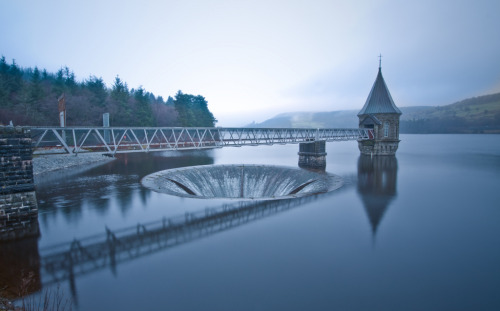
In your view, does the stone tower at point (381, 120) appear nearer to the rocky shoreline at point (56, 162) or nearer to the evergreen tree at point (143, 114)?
the rocky shoreline at point (56, 162)

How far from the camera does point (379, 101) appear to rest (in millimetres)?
45281

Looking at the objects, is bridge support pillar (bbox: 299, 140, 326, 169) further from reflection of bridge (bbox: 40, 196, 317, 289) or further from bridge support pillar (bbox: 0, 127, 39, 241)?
bridge support pillar (bbox: 0, 127, 39, 241)

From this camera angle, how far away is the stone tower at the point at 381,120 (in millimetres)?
43688

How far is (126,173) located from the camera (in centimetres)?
3123

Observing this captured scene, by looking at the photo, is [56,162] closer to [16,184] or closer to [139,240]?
[16,184]

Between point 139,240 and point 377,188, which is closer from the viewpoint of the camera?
point 139,240

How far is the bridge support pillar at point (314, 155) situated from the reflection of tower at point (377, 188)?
4.69 m

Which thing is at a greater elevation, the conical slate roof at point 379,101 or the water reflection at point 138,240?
the conical slate roof at point 379,101

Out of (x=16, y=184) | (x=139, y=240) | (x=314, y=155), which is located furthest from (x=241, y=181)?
(x=16, y=184)

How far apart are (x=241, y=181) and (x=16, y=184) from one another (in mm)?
17584

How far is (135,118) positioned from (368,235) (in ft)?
184

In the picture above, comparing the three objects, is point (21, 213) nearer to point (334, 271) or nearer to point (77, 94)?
point (334, 271)

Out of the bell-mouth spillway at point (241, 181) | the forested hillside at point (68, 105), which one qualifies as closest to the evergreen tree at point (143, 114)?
the forested hillside at point (68, 105)

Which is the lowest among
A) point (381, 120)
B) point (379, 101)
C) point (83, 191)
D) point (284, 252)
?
point (284, 252)
